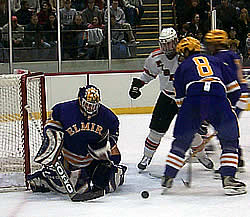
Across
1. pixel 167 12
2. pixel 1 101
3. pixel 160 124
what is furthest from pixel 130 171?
pixel 167 12

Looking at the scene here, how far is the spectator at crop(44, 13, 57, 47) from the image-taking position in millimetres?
7863

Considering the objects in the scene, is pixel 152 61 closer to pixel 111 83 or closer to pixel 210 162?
pixel 210 162

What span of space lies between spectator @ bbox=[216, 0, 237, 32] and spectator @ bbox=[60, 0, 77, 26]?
187 centimetres

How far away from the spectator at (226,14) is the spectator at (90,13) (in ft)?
5.11

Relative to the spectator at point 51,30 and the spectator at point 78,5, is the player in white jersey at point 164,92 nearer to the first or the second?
the spectator at point 51,30

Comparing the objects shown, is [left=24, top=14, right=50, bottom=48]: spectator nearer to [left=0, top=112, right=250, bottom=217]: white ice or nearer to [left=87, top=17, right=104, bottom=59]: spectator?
[left=87, top=17, right=104, bottom=59]: spectator

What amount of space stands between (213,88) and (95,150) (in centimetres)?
78

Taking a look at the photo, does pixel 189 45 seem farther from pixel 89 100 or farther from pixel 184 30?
pixel 184 30

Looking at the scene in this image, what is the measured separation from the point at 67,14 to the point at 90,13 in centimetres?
29

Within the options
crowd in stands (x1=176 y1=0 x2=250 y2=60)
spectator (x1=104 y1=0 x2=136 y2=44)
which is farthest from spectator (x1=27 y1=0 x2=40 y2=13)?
crowd in stands (x1=176 y1=0 x2=250 y2=60)

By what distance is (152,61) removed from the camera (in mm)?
4723

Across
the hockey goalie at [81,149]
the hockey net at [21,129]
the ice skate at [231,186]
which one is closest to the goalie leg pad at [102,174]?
the hockey goalie at [81,149]

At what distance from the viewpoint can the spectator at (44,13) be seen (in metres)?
7.85

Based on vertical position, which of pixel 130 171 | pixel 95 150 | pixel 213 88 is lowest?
pixel 130 171
